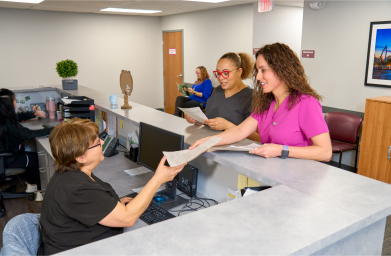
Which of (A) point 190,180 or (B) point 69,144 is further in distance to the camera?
Answer: (A) point 190,180

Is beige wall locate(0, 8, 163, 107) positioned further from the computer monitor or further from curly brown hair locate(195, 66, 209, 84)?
the computer monitor

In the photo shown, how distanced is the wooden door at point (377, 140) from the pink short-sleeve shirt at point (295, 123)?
7.98ft

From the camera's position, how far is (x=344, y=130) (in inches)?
158

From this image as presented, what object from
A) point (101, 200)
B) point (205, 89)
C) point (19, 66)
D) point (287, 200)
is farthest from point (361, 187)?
point (19, 66)

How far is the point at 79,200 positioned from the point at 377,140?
3555mm

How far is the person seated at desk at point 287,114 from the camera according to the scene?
5.00 ft

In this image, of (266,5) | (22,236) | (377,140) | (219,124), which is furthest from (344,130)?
(22,236)

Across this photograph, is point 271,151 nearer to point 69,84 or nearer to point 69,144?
point 69,144

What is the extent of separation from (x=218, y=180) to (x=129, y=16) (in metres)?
7.04

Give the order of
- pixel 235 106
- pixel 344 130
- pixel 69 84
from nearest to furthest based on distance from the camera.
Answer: pixel 235 106
pixel 344 130
pixel 69 84

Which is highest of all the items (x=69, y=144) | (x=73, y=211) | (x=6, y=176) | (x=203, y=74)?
(x=203, y=74)

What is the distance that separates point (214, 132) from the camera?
6.85 ft

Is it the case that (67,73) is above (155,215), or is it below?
above

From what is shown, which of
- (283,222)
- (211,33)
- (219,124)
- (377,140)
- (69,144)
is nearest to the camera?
(283,222)
